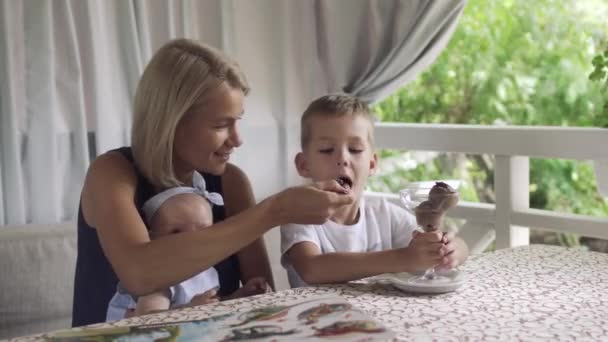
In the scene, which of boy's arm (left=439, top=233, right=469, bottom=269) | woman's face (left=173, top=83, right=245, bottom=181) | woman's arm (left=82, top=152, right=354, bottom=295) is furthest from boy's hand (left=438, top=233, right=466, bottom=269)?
woman's face (left=173, top=83, right=245, bottom=181)

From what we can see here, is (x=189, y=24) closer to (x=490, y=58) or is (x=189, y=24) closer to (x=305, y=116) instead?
(x=305, y=116)

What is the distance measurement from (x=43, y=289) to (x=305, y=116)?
2.96ft

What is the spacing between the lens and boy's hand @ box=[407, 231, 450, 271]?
4.97 ft

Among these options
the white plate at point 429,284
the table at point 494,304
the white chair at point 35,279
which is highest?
the white plate at point 429,284

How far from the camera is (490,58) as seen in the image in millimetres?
4367

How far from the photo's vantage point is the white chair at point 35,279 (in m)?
2.12

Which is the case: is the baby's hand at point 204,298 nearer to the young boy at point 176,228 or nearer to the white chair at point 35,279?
the young boy at point 176,228

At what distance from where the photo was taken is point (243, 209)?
1964 mm

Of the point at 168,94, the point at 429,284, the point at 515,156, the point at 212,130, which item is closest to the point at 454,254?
the point at 429,284

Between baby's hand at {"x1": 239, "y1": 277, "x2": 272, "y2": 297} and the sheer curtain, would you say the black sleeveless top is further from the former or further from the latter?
the sheer curtain

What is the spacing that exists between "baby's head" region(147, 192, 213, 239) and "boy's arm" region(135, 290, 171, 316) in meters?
0.15

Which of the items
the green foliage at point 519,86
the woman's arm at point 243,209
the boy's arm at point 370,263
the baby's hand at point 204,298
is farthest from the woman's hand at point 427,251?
the green foliage at point 519,86

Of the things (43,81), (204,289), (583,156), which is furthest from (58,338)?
(583,156)

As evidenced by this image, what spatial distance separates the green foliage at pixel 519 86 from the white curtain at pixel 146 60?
122 cm
